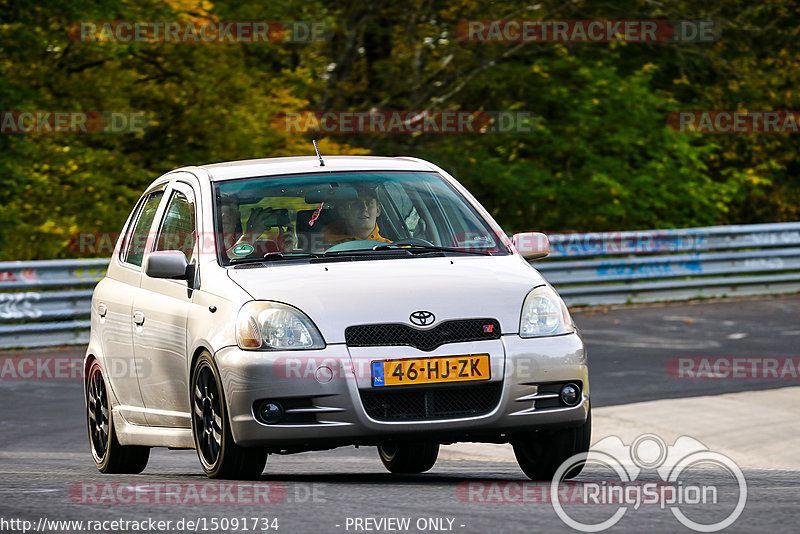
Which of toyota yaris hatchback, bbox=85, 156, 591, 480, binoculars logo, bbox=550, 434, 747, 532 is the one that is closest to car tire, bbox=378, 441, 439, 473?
binoculars logo, bbox=550, 434, 747, 532

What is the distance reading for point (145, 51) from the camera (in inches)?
897

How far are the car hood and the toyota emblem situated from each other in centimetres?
2

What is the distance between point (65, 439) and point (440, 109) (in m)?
16.8

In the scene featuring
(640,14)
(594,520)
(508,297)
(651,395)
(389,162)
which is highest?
(640,14)

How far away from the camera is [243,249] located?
313 inches

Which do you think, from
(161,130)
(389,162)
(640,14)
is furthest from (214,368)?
(640,14)

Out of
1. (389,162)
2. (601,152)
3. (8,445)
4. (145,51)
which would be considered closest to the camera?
(389,162)

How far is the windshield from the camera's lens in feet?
26.5

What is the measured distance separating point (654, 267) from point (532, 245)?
1332 centimetres

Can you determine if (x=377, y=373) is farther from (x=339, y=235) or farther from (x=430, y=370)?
(x=339, y=235)

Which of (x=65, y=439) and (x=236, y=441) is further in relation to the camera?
(x=65, y=439)

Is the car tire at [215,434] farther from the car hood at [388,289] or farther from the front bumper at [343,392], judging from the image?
the car hood at [388,289]

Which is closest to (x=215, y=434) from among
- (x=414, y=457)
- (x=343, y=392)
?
(x=343, y=392)

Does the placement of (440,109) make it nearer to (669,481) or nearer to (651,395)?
(651,395)
